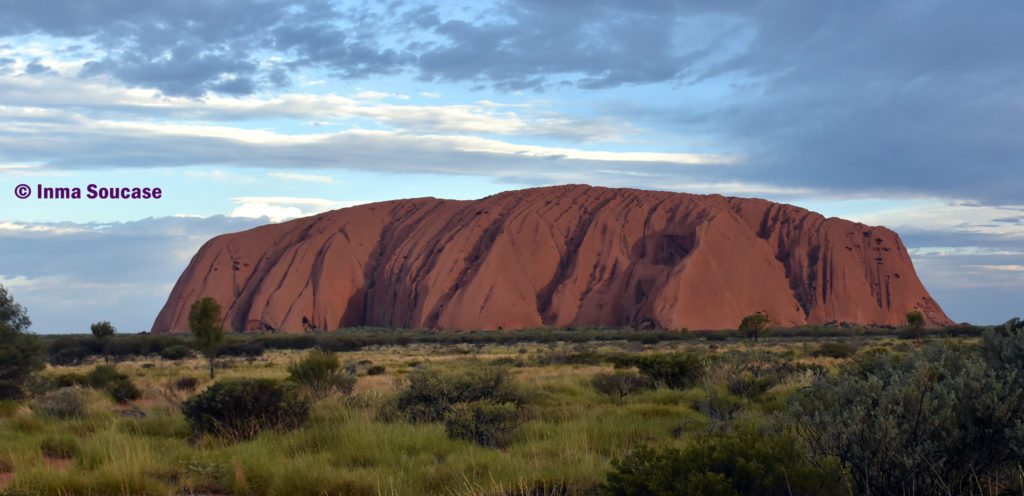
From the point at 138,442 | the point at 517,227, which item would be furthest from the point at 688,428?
the point at 517,227

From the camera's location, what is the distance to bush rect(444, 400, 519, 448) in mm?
9445

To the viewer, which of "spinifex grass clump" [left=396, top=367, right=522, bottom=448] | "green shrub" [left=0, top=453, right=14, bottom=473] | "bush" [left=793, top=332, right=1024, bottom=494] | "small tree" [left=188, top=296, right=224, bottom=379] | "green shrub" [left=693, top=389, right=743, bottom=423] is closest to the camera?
"bush" [left=793, top=332, right=1024, bottom=494]

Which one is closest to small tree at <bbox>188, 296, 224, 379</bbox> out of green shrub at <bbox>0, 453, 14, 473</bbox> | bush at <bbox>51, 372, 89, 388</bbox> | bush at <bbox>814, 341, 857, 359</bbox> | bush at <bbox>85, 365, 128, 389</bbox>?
bush at <bbox>85, 365, 128, 389</bbox>

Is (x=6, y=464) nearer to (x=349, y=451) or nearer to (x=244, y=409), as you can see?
(x=244, y=409)

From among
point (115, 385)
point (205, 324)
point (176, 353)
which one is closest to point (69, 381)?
point (115, 385)

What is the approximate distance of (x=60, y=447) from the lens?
9555 mm

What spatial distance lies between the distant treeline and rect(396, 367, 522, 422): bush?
106 feet

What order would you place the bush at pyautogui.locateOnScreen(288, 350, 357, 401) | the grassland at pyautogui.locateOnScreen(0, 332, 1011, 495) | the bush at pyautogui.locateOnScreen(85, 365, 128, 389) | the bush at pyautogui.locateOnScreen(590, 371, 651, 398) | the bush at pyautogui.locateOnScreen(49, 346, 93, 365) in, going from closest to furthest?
the grassland at pyautogui.locateOnScreen(0, 332, 1011, 495)
the bush at pyautogui.locateOnScreen(590, 371, 651, 398)
the bush at pyautogui.locateOnScreen(288, 350, 357, 401)
the bush at pyautogui.locateOnScreen(85, 365, 128, 389)
the bush at pyautogui.locateOnScreen(49, 346, 93, 365)

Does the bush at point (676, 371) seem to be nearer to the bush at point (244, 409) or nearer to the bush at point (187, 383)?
the bush at point (244, 409)

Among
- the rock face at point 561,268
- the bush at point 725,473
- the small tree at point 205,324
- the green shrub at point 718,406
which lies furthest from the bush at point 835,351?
the rock face at point 561,268

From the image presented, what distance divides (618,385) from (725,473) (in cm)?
965

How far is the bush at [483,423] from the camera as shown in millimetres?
9445

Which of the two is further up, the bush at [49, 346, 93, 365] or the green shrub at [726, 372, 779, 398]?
the green shrub at [726, 372, 779, 398]

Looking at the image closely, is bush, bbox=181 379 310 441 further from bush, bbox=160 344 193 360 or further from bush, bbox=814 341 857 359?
bush, bbox=160 344 193 360
